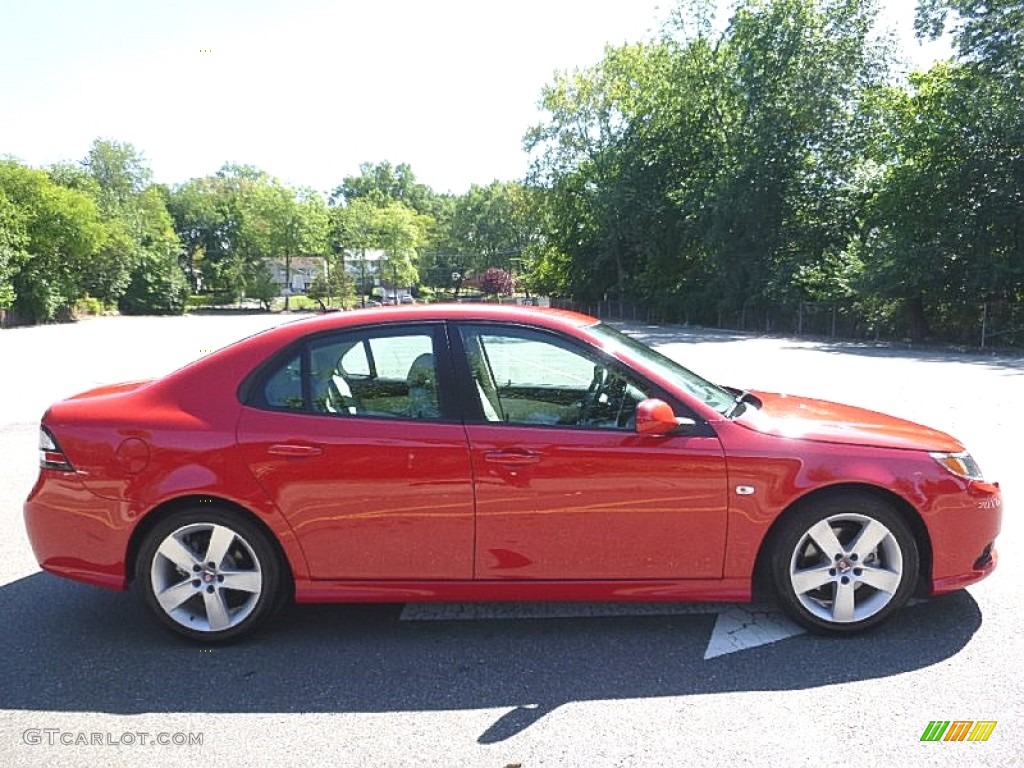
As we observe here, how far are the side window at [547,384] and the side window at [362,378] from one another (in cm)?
24

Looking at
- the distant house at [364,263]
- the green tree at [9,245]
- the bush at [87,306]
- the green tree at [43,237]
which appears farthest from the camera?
the distant house at [364,263]

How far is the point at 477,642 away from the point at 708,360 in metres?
15.8

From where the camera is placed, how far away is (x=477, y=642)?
349 centimetres

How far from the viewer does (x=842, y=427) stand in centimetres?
354

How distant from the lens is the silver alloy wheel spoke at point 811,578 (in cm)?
337

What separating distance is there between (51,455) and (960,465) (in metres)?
4.22

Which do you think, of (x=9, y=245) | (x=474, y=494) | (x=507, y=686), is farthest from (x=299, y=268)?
(x=507, y=686)

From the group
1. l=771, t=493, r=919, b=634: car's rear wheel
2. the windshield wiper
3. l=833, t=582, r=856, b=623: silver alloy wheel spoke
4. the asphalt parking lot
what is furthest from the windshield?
the asphalt parking lot

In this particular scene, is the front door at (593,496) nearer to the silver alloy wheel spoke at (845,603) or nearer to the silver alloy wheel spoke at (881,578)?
the silver alloy wheel spoke at (845,603)

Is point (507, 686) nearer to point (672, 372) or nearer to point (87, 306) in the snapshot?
point (672, 372)

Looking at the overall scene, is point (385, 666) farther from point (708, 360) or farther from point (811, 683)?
point (708, 360)

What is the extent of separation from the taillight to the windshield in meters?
2.54

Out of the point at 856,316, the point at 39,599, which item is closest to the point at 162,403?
the point at 39,599

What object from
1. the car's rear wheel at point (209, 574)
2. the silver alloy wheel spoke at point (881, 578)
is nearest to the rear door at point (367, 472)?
the car's rear wheel at point (209, 574)
